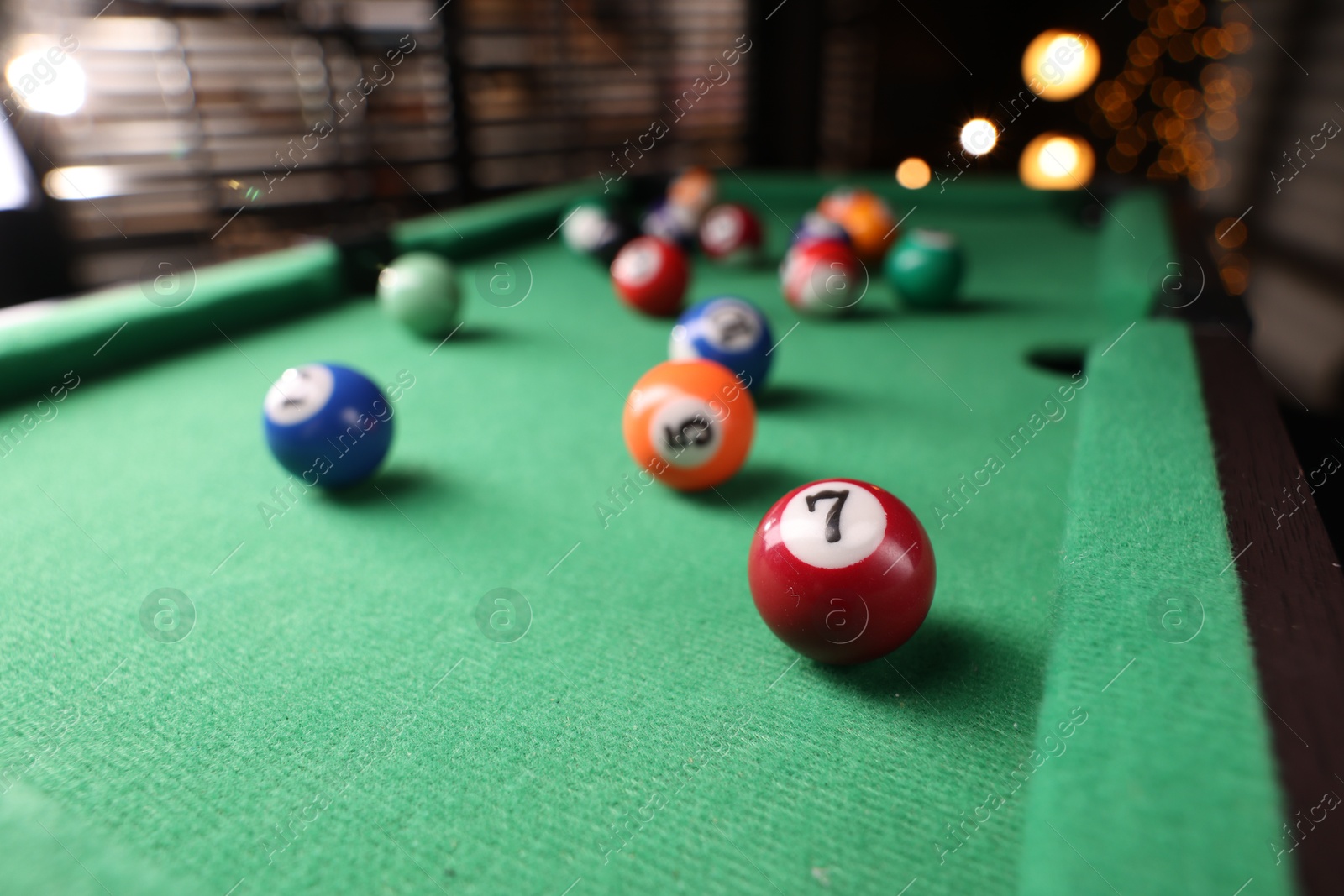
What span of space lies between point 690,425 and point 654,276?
3.74 feet

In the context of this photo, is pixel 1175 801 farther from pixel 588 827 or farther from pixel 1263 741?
pixel 588 827

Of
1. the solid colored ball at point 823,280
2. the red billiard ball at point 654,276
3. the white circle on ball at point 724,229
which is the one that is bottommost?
the red billiard ball at point 654,276

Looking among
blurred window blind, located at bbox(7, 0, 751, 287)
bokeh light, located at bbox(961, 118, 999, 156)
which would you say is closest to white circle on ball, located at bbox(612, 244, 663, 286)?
blurred window blind, located at bbox(7, 0, 751, 287)

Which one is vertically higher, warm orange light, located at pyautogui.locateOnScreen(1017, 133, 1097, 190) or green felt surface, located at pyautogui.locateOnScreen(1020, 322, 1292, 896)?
warm orange light, located at pyautogui.locateOnScreen(1017, 133, 1097, 190)

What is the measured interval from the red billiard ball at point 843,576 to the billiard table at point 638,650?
6 centimetres

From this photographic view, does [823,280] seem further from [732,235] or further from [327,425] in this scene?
[327,425]

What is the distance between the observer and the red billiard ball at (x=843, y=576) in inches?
37.6

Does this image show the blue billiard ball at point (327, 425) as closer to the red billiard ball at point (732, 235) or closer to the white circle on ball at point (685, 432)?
the white circle on ball at point (685, 432)

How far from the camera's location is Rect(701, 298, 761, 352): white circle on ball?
6.14 feet

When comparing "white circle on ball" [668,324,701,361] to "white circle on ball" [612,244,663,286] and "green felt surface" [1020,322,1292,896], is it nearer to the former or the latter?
"white circle on ball" [612,244,663,286]

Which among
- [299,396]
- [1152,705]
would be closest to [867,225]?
[299,396]

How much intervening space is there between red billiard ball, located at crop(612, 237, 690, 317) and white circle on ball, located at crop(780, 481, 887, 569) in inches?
60.1

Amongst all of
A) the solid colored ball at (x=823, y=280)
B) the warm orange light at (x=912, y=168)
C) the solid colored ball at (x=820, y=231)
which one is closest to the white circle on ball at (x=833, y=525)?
the solid colored ball at (x=823, y=280)

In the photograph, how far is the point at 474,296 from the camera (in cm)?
270
